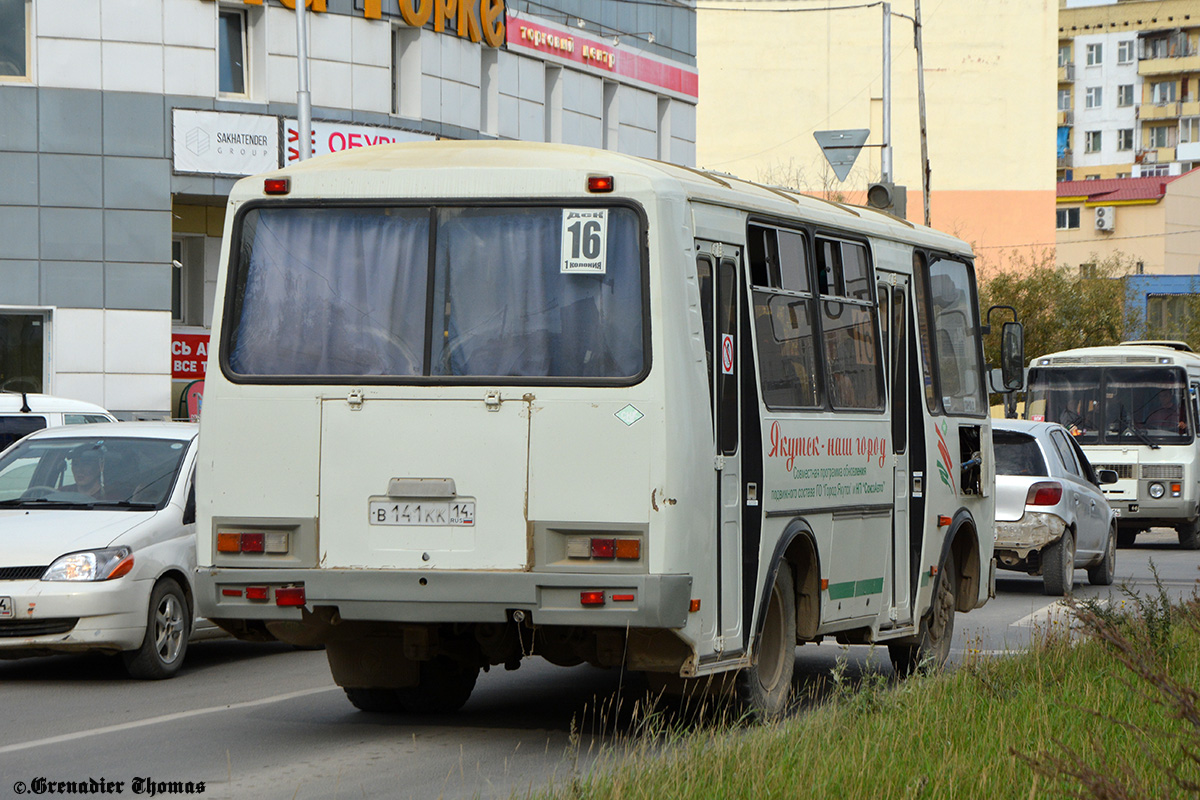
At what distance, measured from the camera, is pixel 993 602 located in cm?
1752

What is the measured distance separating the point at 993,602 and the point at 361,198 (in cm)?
1083

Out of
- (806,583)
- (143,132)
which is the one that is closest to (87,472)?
(806,583)

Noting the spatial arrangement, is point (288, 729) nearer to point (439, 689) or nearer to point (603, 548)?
point (439, 689)

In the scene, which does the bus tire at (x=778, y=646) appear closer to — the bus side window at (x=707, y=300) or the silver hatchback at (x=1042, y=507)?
the bus side window at (x=707, y=300)

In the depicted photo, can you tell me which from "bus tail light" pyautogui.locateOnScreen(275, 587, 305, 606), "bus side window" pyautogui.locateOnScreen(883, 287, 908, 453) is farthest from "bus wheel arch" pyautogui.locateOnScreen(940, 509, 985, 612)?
"bus tail light" pyautogui.locateOnScreen(275, 587, 305, 606)

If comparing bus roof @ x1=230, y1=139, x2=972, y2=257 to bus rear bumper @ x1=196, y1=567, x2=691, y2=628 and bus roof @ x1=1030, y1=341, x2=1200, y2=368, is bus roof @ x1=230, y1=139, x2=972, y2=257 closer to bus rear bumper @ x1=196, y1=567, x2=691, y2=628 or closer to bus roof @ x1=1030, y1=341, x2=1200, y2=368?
bus rear bumper @ x1=196, y1=567, x2=691, y2=628

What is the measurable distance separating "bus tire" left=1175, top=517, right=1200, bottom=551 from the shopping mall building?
15116 mm

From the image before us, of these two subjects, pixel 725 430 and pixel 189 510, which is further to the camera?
pixel 189 510

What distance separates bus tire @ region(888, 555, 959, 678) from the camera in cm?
1139

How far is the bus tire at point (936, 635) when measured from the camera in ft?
37.4

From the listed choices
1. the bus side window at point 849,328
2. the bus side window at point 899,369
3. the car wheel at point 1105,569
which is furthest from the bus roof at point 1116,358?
the bus side window at point 849,328

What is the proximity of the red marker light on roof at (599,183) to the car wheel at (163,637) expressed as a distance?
15.5 ft

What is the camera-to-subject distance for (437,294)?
823 centimetres

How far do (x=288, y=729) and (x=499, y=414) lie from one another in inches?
89.5
